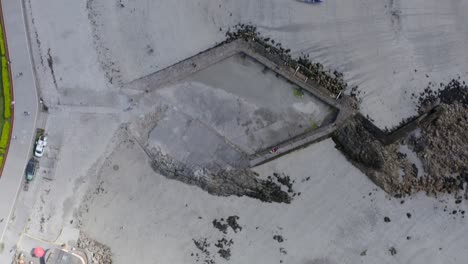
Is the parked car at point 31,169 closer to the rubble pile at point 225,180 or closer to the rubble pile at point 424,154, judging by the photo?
the rubble pile at point 225,180

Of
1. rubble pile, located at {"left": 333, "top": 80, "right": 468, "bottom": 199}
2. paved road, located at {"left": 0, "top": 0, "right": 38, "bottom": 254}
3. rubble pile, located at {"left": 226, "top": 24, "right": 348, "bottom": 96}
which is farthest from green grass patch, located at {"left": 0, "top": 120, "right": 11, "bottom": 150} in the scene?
rubble pile, located at {"left": 333, "top": 80, "right": 468, "bottom": 199}

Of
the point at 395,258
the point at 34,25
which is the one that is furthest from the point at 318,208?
the point at 34,25

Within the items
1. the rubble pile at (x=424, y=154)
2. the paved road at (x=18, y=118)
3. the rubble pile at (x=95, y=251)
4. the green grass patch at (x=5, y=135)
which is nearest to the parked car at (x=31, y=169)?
the paved road at (x=18, y=118)

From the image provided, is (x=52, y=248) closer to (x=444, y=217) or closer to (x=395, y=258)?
(x=395, y=258)

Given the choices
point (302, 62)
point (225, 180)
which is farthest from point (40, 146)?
point (302, 62)

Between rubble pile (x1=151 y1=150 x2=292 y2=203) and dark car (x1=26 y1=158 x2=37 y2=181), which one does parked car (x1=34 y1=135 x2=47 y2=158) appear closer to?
dark car (x1=26 y1=158 x2=37 y2=181)

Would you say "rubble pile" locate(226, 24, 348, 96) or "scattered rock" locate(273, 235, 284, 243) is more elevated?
"rubble pile" locate(226, 24, 348, 96)
